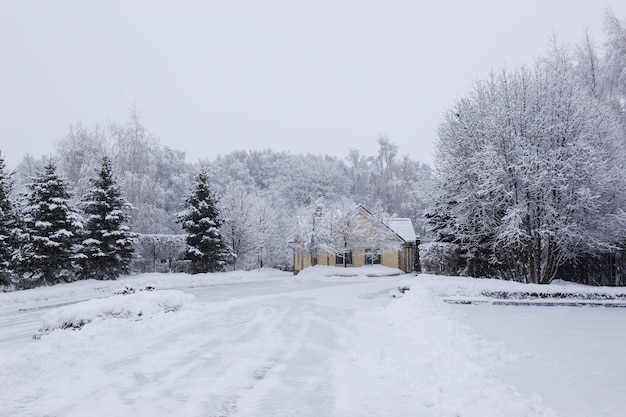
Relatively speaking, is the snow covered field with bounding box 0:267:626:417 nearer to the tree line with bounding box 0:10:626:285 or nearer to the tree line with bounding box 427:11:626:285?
the tree line with bounding box 427:11:626:285

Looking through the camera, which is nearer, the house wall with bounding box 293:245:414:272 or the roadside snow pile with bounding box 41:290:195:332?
the roadside snow pile with bounding box 41:290:195:332

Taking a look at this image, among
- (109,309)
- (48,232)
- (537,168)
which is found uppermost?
(537,168)

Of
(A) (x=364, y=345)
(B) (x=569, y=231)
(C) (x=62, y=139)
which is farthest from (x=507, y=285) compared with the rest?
(C) (x=62, y=139)

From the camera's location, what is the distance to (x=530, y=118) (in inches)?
782

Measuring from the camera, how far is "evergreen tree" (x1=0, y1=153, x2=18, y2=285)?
1028 inches

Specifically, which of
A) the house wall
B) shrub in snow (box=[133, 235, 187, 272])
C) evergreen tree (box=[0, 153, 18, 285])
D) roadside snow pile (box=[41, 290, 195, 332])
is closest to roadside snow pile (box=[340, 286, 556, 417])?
roadside snow pile (box=[41, 290, 195, 332])

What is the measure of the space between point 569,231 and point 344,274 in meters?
26.5

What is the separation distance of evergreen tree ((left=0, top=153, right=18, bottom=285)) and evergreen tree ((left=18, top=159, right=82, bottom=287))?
2.40 feet

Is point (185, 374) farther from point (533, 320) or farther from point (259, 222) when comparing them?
point (259, 222)

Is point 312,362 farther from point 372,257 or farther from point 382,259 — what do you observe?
point 382,259

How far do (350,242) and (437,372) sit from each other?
39.4 m

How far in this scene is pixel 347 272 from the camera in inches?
1735

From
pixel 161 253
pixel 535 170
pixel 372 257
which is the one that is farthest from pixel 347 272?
pixel 535 170

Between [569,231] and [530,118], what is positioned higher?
[530,118]
